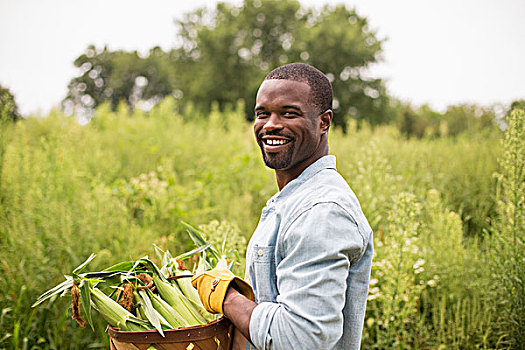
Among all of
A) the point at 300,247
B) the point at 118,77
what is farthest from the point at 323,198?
the point at 118,77

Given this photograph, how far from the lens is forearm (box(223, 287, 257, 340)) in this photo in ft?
4.45

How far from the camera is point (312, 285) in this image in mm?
1219

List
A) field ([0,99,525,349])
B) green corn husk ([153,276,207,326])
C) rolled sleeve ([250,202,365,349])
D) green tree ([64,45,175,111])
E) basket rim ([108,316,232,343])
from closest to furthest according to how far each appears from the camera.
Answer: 1. rolled sleeve ([250,202,365,349])
2. basket rim ([108,316,232,343])
3. green corn husk ([153,276,207,326])
4. field ([0,99,525,349])
5. green tree ([64,45,175,111])

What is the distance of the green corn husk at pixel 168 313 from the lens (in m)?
1.59

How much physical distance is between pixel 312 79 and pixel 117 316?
1021 mm

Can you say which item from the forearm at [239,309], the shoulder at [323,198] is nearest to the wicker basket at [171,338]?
the forearm at [239,309]

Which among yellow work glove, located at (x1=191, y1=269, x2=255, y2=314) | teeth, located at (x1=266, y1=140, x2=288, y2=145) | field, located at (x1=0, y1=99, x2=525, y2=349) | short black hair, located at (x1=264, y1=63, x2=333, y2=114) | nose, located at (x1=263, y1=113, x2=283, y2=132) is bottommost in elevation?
field, located at (x1=0, y1=99, x2=525, y2=349)

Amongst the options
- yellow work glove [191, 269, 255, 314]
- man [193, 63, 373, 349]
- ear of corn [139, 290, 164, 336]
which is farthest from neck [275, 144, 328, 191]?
ear of corn [139, 290, 164, 336]

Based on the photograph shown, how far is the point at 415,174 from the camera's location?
20.6ft

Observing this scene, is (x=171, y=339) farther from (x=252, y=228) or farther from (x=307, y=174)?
(x=252, y=228)

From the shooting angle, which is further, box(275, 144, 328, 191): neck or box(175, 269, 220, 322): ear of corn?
box(175, 269, 220, 322): ear of corn

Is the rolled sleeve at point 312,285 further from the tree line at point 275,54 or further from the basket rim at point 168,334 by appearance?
the tree line at point 275,54

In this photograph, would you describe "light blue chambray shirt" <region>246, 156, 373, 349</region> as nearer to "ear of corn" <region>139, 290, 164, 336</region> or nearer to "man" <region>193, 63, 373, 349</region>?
"man" <region>193, 63, 373, 349</region>

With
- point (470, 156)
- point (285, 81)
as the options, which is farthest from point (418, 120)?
point (285, 81)
